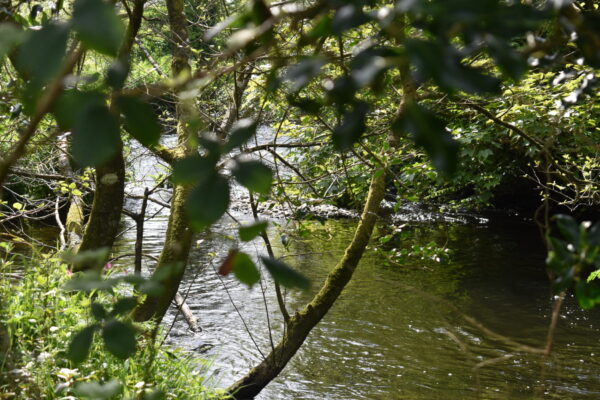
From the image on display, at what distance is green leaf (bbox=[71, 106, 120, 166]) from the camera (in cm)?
53

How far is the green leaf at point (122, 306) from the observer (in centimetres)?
85

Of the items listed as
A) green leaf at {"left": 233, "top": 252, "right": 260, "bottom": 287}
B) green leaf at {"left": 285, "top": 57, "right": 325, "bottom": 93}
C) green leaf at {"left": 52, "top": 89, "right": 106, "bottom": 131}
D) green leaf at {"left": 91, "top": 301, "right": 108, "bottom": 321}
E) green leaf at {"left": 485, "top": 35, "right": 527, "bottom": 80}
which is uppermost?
green leaf at {"left": 485, "top": 35, "right": 527, "bottom": 80}

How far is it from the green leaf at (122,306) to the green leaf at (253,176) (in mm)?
339

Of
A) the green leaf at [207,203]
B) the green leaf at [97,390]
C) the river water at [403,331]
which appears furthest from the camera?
the river water at [403,331]

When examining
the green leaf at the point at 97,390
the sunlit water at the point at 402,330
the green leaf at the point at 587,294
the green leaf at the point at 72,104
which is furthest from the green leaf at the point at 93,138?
the sunlit water at the point at 402,330

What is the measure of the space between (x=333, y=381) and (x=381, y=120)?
9.88 ft

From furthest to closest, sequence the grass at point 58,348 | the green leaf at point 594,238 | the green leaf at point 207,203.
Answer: the grass at point 58,348, the green leaf at point 594,238, the green leaf at point 207,203

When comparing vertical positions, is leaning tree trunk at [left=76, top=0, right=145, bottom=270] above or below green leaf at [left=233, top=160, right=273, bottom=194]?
above

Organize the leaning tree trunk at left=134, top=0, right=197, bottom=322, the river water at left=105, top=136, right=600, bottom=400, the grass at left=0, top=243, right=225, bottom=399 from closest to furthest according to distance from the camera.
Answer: the grass at left=0, top=243, right=225, bottom=399 < the leaning tree trunk at left=134, top=0, right=197, bottom=322 < the river water at left=105, top=136, right=600, bottom=400

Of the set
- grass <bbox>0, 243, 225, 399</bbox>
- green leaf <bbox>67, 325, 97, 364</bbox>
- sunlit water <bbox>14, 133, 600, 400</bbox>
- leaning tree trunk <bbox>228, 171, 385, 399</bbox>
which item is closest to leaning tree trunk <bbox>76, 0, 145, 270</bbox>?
grass <bbox>0, 243, 225, 399</bbox>

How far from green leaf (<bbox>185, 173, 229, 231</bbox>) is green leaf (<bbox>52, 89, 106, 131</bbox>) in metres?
0.13

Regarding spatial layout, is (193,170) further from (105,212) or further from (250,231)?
(105,212)

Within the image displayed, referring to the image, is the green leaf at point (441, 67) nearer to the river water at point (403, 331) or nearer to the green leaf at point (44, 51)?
the green leaf at point (44, 51)

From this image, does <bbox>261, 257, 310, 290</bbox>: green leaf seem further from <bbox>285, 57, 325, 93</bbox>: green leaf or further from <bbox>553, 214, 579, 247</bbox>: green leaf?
<bbox>553, 214, 579, 247</bbox>: green leaf
